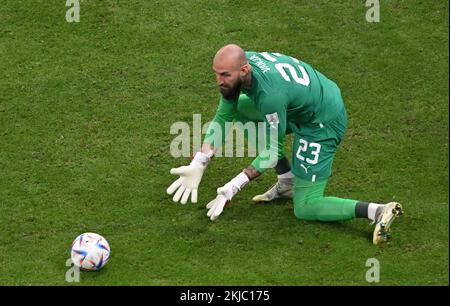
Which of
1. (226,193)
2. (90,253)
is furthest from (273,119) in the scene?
(90,253)

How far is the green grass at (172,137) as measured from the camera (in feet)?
22.2

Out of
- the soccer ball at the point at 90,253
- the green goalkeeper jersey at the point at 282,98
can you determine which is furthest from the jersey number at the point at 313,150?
the soccer ball at the point at 90,253

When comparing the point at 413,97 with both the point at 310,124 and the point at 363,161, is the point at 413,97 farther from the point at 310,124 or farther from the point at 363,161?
the point at 310,124

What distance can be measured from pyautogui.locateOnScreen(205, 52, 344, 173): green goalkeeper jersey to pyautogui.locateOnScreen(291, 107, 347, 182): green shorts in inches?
2.2

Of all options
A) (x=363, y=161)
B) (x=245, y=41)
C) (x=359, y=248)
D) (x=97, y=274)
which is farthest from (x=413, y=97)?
(x=97, y=274)

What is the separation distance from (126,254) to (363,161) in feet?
8.04

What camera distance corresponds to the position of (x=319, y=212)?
7051mm

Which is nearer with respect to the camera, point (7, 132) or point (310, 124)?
point (310, 124)

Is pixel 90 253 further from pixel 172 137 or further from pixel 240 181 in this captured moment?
pixel 172 137

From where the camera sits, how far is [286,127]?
23.4 ft

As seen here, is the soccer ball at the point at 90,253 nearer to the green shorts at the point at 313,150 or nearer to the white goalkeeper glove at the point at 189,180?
the white goalkeeper glove at the point at 189,180

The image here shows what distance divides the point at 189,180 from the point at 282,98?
1097mm

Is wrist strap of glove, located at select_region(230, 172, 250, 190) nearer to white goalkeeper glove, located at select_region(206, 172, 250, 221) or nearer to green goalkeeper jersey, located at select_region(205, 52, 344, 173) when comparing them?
white goalkeeper glove, located at select_region(206, 172, 250, 221)
